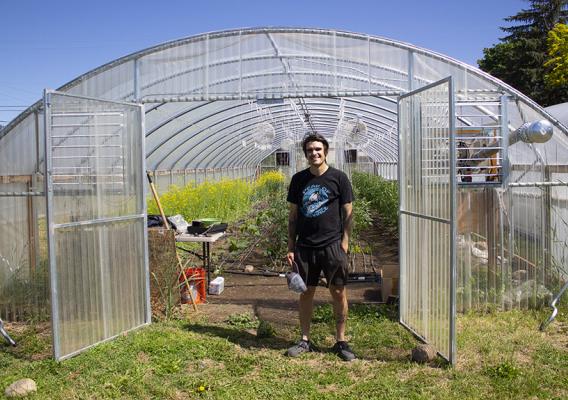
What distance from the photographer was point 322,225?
4.33 meters

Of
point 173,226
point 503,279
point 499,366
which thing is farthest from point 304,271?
point 173,226

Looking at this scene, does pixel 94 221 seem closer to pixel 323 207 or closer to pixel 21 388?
pixel 21 388

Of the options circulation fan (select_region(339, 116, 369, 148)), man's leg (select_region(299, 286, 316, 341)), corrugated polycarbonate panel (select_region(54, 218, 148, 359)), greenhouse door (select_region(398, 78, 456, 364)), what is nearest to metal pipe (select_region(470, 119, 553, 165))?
greenhouse door (select_region(398, 78, 456, 364))

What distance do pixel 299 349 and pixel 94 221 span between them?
2.03 meters

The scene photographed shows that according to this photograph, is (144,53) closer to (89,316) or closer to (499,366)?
(89,316)

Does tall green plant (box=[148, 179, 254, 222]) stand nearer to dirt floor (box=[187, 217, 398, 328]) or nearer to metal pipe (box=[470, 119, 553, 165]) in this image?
dirt floor (box=[187, 217, 398, 328])

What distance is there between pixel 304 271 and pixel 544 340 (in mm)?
2213

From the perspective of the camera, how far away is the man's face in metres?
4.31

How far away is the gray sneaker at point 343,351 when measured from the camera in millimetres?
4402

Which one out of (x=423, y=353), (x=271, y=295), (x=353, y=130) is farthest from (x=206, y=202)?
(x=423, y=353)

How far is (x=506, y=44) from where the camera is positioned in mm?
36219

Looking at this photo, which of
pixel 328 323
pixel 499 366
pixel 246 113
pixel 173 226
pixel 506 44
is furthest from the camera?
pixel 506 44

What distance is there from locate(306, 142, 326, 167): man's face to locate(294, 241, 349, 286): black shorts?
2.15ft

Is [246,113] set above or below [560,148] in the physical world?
above
